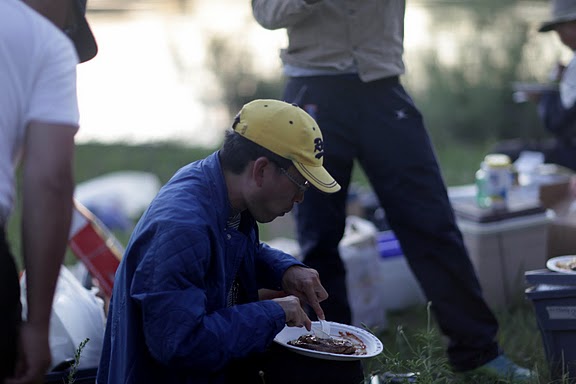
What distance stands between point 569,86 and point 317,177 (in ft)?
9.37

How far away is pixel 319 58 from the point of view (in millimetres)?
3545

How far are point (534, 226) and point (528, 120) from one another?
4.16 meters

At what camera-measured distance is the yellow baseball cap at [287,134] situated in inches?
101

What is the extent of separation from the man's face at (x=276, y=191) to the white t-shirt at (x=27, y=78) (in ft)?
2.46

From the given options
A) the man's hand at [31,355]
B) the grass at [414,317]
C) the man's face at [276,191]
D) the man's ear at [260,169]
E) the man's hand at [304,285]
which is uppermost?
the man's ear at [260,169]

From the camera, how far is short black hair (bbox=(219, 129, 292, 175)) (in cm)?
257

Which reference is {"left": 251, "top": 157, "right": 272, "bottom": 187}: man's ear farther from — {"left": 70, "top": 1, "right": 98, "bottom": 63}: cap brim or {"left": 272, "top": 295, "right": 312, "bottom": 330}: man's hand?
{"left": 70, "top": 1, "right": 98, "bottom": 63}: cap brim

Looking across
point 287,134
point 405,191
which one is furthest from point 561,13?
point 287,134

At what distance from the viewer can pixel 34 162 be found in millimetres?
1915

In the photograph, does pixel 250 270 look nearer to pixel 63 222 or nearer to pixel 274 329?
pixel 274 329

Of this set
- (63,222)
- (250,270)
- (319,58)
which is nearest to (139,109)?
(319,58)

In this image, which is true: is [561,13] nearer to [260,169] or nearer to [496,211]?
[496,211]

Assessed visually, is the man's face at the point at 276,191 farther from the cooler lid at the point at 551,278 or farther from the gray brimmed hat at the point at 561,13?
the gray brimmed hat at the point at 561,13

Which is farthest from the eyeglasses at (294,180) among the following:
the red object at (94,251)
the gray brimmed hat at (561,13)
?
the gray brimmed hat at (561,13)
